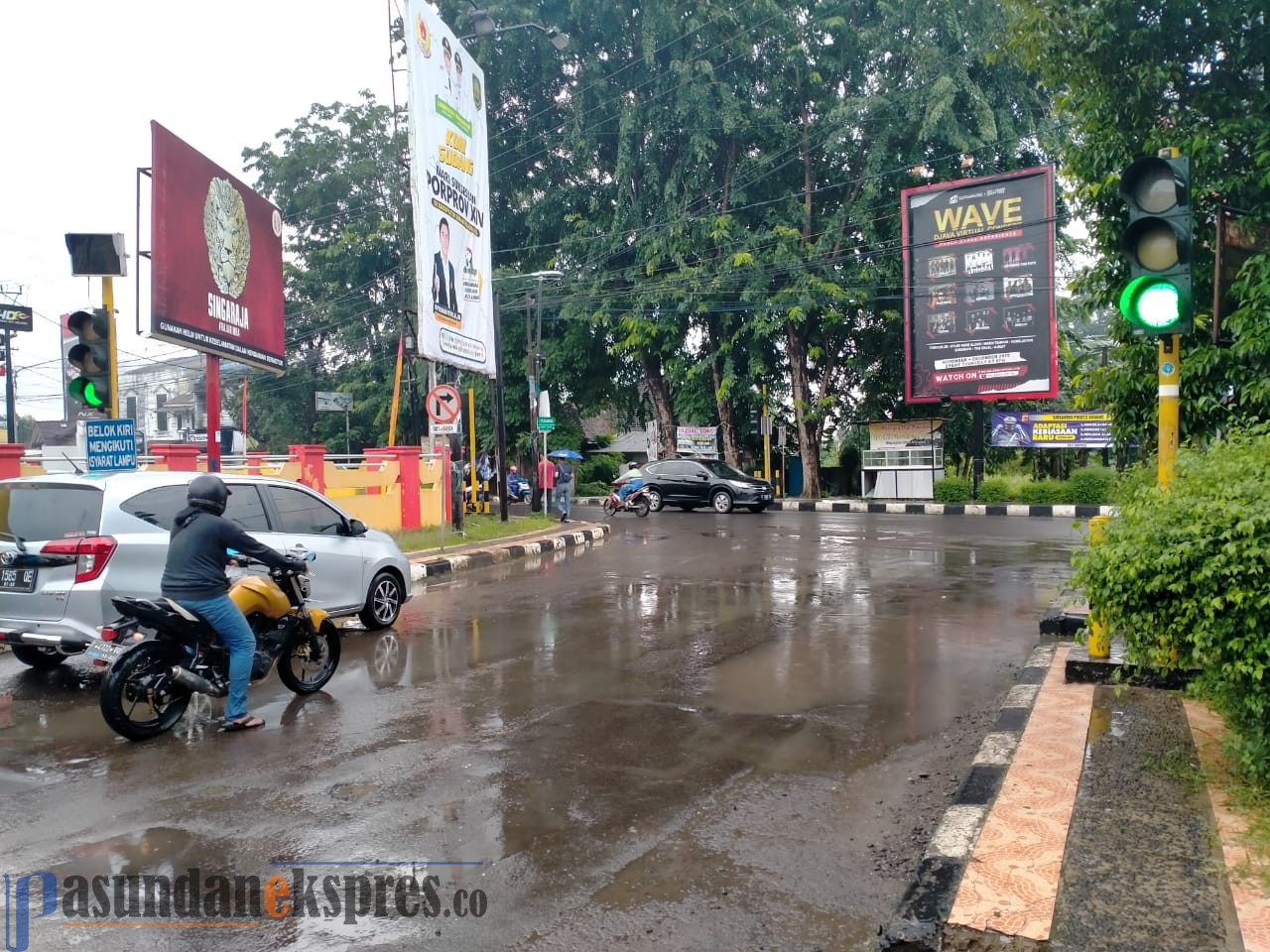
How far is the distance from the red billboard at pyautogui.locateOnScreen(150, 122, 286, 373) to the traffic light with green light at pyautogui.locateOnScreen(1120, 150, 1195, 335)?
10984 millimetres

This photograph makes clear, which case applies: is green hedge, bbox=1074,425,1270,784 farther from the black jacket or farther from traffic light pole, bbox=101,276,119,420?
traffic light pole, bbox=101,276,119,420

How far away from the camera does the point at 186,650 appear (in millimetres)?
5895

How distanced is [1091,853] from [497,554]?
44.4 ft

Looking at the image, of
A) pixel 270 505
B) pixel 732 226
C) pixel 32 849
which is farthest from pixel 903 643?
pixel 732 226

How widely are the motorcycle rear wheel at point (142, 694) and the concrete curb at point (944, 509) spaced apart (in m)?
21.5

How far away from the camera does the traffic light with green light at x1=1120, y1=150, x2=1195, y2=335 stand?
518cm

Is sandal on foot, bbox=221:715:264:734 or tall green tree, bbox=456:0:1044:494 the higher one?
tall green tree, bbox=456:0:1044:494

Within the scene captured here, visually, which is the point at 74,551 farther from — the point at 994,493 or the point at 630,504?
the point at 994,493

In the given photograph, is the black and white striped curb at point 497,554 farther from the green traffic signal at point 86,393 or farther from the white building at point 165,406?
the white building at point 165,406

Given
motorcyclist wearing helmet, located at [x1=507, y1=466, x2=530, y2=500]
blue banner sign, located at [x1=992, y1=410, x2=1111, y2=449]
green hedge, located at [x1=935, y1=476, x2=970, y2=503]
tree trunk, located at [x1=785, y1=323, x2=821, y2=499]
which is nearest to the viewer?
blue banner sign, located at [x1=992, y1=410, x2=1111, y2=449]

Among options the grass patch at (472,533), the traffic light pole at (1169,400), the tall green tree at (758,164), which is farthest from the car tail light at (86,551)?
the tall green tree at (758,164)

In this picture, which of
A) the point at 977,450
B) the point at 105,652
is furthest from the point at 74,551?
the point at 977,450

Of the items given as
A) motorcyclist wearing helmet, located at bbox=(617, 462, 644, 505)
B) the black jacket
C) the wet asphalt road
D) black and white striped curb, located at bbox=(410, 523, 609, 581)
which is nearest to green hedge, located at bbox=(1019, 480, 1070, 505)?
motorcyclist wearing helmet, located at bbox=(617, 462, 644, 505)

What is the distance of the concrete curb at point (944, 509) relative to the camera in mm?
24750
